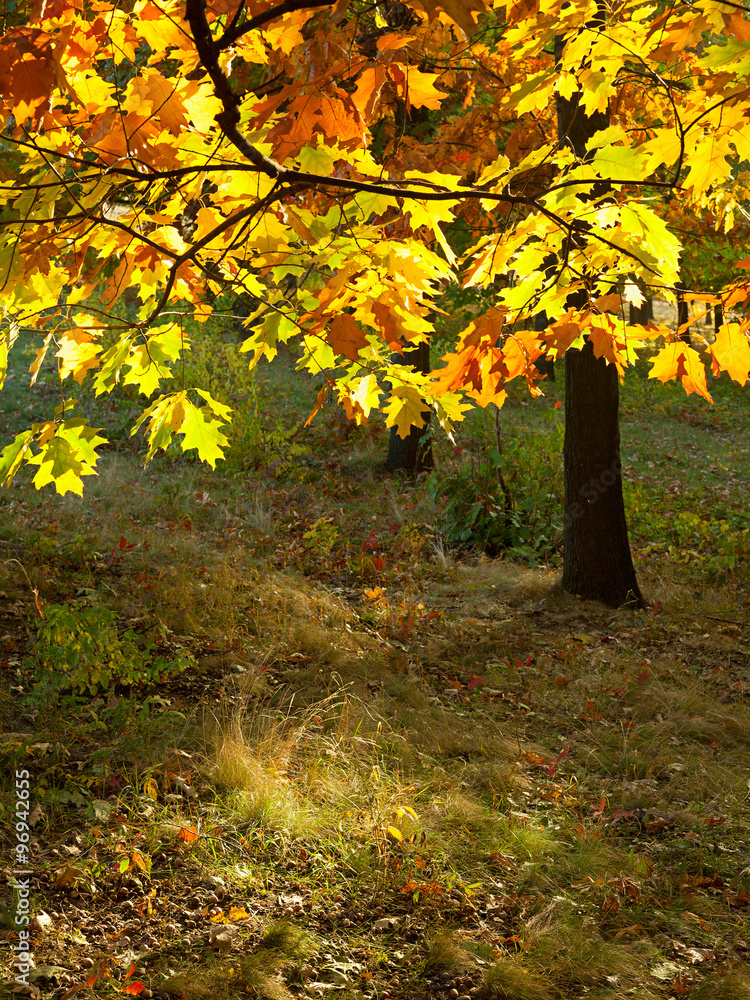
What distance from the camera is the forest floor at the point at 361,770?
2445mm

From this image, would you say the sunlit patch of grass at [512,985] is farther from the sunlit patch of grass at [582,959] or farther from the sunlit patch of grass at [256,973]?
the sunlit patch of grass at [256,973]

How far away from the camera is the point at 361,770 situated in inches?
133

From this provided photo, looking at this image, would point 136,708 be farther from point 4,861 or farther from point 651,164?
point 651,164

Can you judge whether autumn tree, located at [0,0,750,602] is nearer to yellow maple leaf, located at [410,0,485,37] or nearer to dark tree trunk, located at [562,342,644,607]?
yellow maple leaf, located at [410,0,485,37]

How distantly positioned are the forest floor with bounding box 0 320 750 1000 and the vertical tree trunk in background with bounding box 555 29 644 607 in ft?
0.99

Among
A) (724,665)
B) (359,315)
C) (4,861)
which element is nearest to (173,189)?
(359,315)

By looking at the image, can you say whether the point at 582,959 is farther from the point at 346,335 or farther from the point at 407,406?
the point at 346,335

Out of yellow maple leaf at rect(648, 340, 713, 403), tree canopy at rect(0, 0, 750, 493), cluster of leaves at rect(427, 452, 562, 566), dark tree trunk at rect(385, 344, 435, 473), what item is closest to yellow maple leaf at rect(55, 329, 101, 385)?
tree canopy at rect(0, 0, 750, 493)

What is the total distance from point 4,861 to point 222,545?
4155 millimetres

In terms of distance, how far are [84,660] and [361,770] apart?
1393 mm

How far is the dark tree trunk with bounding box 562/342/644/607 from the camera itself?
5.87m

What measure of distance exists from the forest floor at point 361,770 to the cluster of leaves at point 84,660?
17mm

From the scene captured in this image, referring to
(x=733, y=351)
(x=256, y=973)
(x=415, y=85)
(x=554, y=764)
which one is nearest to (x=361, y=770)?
(x=554, y=764)

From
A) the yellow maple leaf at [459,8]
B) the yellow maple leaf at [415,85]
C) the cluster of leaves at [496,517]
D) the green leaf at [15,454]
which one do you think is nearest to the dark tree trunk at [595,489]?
the cluster of leaves at [496,517]
